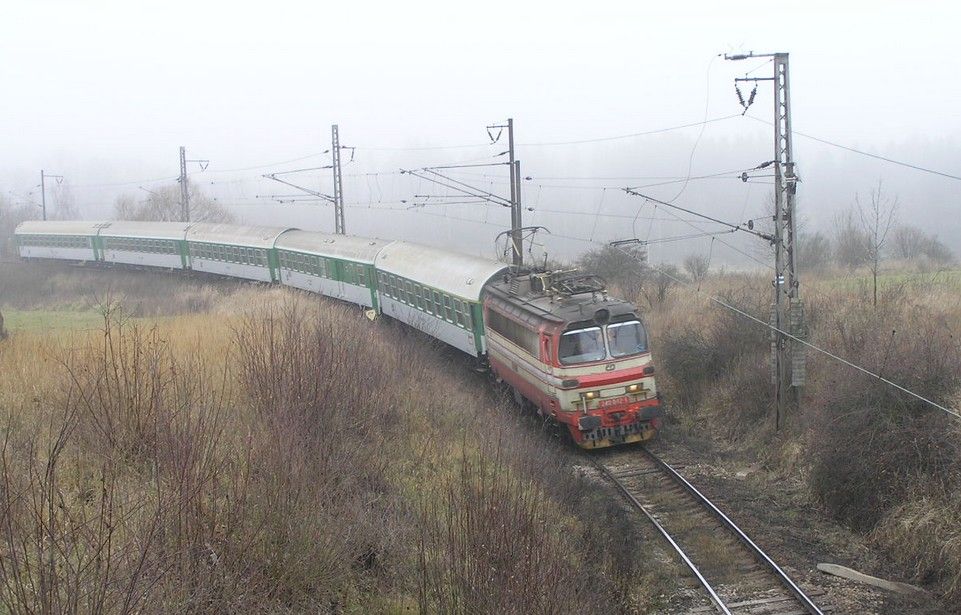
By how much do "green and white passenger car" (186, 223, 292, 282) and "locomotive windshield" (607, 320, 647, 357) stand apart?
76.6 ft

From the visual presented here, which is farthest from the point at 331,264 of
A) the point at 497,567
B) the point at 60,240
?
the point at 60,240

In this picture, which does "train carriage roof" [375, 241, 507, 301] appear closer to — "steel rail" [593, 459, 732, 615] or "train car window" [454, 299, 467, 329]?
"train car window" [454, 299, 467, 329]

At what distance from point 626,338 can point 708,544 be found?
481 centimetres

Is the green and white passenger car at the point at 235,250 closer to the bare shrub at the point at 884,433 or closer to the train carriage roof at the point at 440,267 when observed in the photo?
the train carriage roof at the point at 440,267

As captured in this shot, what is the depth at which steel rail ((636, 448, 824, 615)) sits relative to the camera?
1045 cm

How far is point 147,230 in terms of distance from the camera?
46219 millimetres

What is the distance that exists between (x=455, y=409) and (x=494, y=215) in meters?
80.7

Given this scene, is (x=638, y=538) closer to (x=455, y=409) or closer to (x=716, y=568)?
(x=716, y=568)

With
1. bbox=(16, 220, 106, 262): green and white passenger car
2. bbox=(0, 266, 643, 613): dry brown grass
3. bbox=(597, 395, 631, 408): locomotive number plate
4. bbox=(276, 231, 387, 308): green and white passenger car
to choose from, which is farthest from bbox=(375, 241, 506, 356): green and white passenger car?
bbox=(16, 220, 106, 262): green and white passenger car

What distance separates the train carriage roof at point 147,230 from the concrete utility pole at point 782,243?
3378cm

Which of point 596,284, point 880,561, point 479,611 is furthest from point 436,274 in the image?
point 479,611

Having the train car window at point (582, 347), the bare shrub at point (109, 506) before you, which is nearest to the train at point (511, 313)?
the train car window at point (582, 347)

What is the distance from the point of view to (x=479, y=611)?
6.24 m

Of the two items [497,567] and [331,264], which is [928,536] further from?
[331,264]
